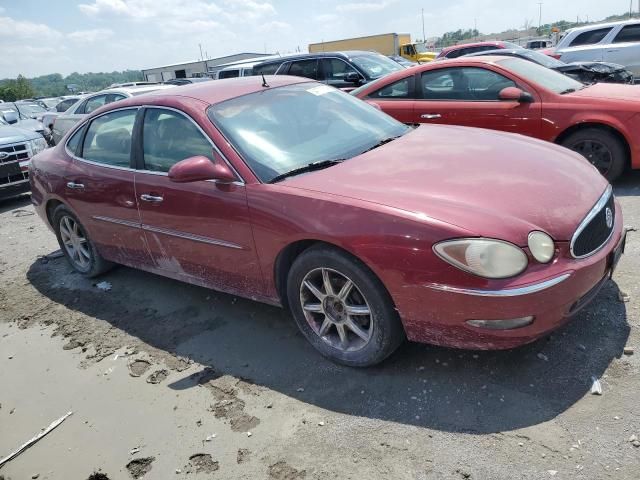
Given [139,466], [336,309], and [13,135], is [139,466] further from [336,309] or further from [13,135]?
[13,135]

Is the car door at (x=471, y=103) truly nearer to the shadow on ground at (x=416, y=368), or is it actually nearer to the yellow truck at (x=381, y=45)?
the shadow on ground at (x=416, y=368)

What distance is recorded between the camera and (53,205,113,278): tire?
4934 millimetres

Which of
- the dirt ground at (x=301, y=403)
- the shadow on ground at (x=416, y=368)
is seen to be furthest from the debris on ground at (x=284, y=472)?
the shadow on ground at (x=416, y=368)

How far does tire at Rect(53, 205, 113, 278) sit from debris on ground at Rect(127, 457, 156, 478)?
2623 millimetres

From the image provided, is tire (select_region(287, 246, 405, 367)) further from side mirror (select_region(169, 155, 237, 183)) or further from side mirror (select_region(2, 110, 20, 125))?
side mirror (select_region(2, 110, 20, 125))

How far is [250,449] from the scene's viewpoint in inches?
104

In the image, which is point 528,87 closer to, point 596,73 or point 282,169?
point 282,169

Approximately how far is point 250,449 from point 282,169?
5.38 feet

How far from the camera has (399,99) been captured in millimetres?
6824

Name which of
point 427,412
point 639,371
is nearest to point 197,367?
point 427,412

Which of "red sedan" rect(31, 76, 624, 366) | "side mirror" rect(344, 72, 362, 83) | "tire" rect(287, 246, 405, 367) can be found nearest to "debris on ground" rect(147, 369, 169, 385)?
"red sedan" rect(31, 76, 624, 366)

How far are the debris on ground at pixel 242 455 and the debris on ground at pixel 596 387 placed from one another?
1.77 meters

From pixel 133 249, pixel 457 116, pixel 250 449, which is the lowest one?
pixel 250 449

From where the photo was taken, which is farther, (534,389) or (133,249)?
(133,249)
